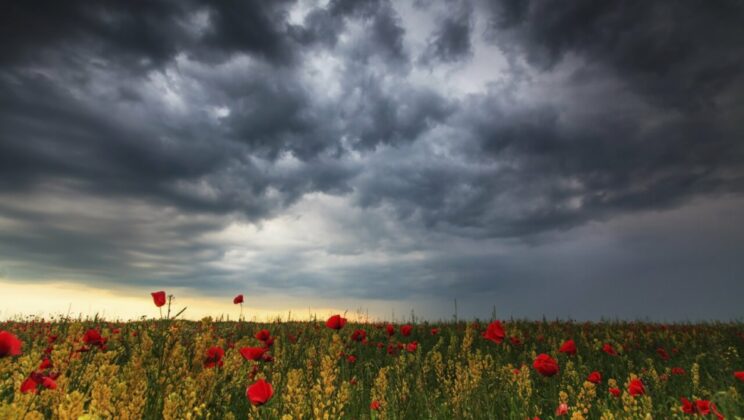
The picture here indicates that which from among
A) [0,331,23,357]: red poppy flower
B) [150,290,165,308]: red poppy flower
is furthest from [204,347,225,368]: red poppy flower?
[0,331,23,357]: red poppy flower

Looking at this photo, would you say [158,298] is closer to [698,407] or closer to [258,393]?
[258,393]

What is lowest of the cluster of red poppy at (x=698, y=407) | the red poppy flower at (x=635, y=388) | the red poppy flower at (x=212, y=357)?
the cluster of red poppy at (x=698, y=407)

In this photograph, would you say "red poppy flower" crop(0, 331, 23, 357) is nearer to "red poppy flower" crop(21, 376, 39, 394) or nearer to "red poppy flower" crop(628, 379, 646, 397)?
"red poppy flower" crop(21, 376, 39, 394)

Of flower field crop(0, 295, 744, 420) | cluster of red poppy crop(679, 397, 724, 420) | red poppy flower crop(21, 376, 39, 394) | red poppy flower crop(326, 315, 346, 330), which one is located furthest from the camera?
red poppy flower crop(326, 315, 346, 330)

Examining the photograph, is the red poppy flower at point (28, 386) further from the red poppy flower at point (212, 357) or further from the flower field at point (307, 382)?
the red poppy flower at point (212, 357)

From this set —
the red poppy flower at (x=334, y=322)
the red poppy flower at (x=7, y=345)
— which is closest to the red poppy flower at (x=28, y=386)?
the red poppy flower at (x=7, y=345)

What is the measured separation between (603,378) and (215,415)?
7.22 metres

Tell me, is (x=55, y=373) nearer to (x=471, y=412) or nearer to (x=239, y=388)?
(x=239, y=388)

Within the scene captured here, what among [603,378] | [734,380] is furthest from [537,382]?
[734,380]

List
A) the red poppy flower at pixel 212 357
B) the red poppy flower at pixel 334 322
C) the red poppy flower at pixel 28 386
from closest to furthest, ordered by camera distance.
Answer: the red poppy flower at pixel 28 386
the red poppy flower at pixel 212 357
the red poppy flower at pixel 334 322

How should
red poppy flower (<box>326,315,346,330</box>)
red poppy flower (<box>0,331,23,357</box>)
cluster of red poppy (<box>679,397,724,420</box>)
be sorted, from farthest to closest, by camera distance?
1. red poppy flower (<box>326,315,346,330</box>)
2. cluster of red poppy (<box>679,397,724,420</box>)
3. red poppy flower (<box>0,331,23,357</box>)

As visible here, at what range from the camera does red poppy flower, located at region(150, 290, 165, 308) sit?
418 cm

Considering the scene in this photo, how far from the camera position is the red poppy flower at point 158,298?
4180mm

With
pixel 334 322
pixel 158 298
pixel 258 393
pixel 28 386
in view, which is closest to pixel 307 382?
A: pixel 334 322
